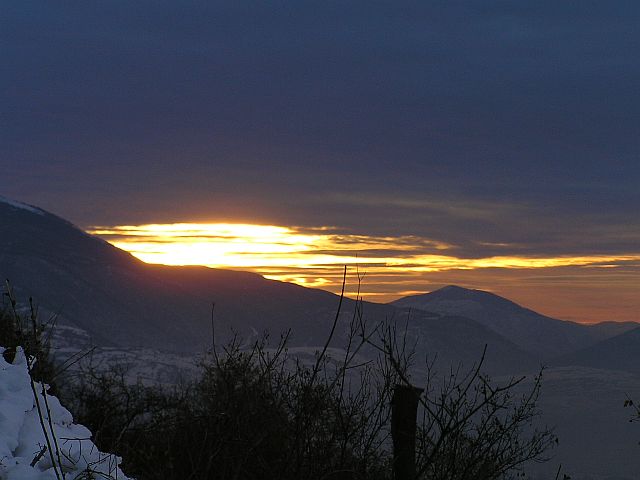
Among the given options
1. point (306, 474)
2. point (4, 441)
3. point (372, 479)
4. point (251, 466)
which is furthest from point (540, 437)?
point (4, 441)

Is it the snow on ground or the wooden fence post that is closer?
the snow on ground

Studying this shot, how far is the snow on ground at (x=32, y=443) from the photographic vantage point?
8.27 meters

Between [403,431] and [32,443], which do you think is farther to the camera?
[403,431]

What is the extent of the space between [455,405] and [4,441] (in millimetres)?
4698

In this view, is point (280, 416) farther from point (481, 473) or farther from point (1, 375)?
point (1, 375)

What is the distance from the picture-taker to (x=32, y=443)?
9.11 m

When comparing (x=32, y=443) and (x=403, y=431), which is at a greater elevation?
(x=403, y=431)

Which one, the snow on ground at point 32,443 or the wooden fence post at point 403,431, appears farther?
the wooden fence post at point 403,431

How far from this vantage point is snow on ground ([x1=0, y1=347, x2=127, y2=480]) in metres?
8.27

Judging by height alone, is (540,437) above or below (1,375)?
below

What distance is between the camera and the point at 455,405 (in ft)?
27.3

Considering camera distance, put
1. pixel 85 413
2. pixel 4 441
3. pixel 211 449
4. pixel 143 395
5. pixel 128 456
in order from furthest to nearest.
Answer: pixel 143 395
pixel 85 413
pixel 128 456
pixel 4 441
pixel 211 449

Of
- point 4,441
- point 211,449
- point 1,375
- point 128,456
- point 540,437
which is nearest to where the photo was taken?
point 211,449

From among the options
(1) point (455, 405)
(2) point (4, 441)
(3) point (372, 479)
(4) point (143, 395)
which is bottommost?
(4) point (143, 395)
